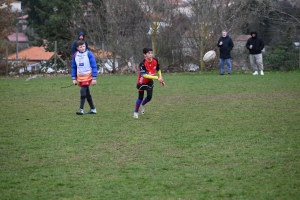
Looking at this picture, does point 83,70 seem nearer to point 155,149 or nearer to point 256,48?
point 155,149

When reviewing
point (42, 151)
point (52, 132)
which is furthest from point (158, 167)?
point (52, 132)

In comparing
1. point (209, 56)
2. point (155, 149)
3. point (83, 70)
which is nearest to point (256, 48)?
point (209, 56)

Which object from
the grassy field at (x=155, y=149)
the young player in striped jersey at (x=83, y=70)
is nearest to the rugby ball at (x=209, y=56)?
the grassy field at (x=155, y=149)

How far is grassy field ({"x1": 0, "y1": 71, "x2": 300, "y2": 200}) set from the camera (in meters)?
6.00

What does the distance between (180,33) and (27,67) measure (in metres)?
7.98

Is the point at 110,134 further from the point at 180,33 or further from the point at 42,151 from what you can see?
the point at 180,33

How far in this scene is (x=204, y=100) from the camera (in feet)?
47.0

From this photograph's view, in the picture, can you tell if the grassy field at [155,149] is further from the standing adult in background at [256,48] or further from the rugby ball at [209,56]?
the rugby ball at [209,56]

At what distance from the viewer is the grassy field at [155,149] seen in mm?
5996

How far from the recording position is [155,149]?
317 inches

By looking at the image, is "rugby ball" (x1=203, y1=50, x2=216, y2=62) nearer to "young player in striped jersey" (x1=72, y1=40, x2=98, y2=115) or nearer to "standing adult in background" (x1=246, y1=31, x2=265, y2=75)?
"standing adult in background" (x1=246, y1=31, x2=265, y2=75)

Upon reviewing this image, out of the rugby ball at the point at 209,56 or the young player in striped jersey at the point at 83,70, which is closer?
the young player in striped jersey at the point at 83,70

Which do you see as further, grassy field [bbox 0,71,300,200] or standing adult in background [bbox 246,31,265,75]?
standing adult in background [bbox 246,31,265,75]

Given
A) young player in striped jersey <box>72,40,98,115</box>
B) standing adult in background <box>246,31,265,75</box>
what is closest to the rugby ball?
standing adult in background <box>246,31,265,75</box>
